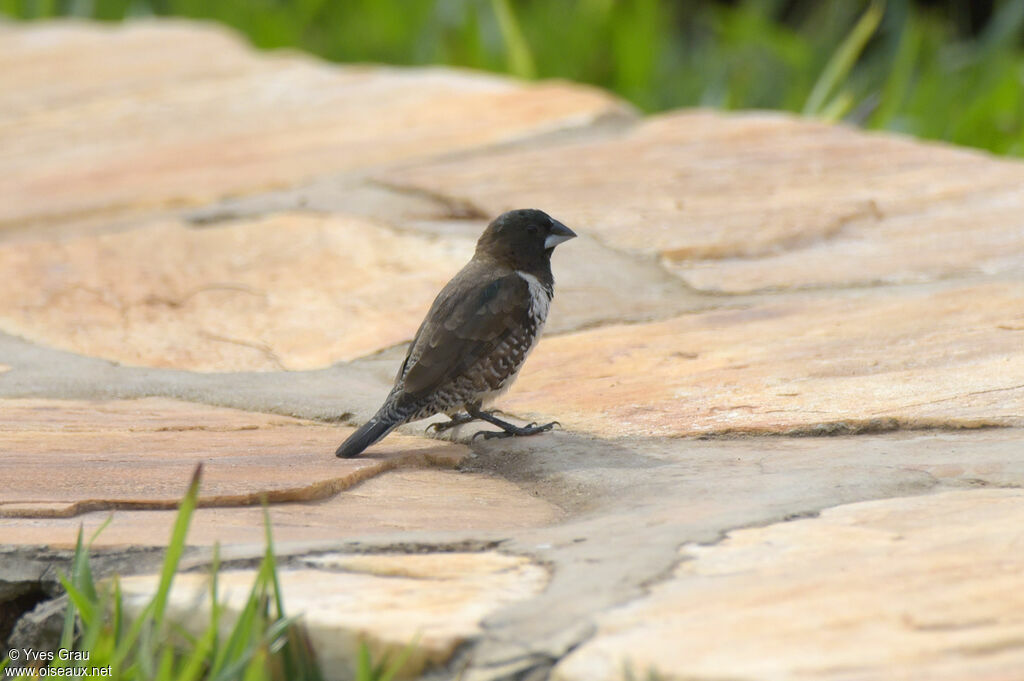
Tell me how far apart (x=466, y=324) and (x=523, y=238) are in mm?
324

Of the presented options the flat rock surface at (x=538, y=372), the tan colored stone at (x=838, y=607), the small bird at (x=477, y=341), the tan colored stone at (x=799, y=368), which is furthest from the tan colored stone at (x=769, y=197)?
the tan colored stone at (x=838, y=607)

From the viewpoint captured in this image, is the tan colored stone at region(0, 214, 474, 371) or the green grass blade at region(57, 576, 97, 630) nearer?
the green grass blade at region(57, 576, 97, 630)

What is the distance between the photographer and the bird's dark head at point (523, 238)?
3078mm

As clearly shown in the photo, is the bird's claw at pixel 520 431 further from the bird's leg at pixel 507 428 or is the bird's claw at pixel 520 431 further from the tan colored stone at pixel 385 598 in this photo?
the tan colored stone at pixel 385 598

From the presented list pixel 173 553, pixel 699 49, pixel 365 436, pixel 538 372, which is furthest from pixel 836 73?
pixel 173 553

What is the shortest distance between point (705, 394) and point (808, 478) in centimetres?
61

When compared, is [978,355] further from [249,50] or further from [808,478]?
[249,50]

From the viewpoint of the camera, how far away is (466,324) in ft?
Result: 9.45

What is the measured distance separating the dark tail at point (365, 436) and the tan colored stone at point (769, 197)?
3.65 feet

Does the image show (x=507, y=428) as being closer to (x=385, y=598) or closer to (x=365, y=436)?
(x=365, y=436)

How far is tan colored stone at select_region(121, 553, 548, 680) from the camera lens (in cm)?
161

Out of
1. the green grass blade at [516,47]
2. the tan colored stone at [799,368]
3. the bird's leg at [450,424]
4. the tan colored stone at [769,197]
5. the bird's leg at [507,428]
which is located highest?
the green grass blade at [516,47]

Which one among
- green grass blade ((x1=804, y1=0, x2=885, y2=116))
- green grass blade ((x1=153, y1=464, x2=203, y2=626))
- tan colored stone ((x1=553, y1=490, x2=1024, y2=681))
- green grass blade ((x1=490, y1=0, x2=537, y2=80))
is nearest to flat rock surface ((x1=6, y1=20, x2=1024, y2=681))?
tan colored stone ((x1=553, y1=490, x2=1024, y2=681))

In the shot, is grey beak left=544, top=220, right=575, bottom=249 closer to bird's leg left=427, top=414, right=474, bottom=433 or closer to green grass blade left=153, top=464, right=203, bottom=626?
bird's leg left=427, top=414, right=474, bottom=433
